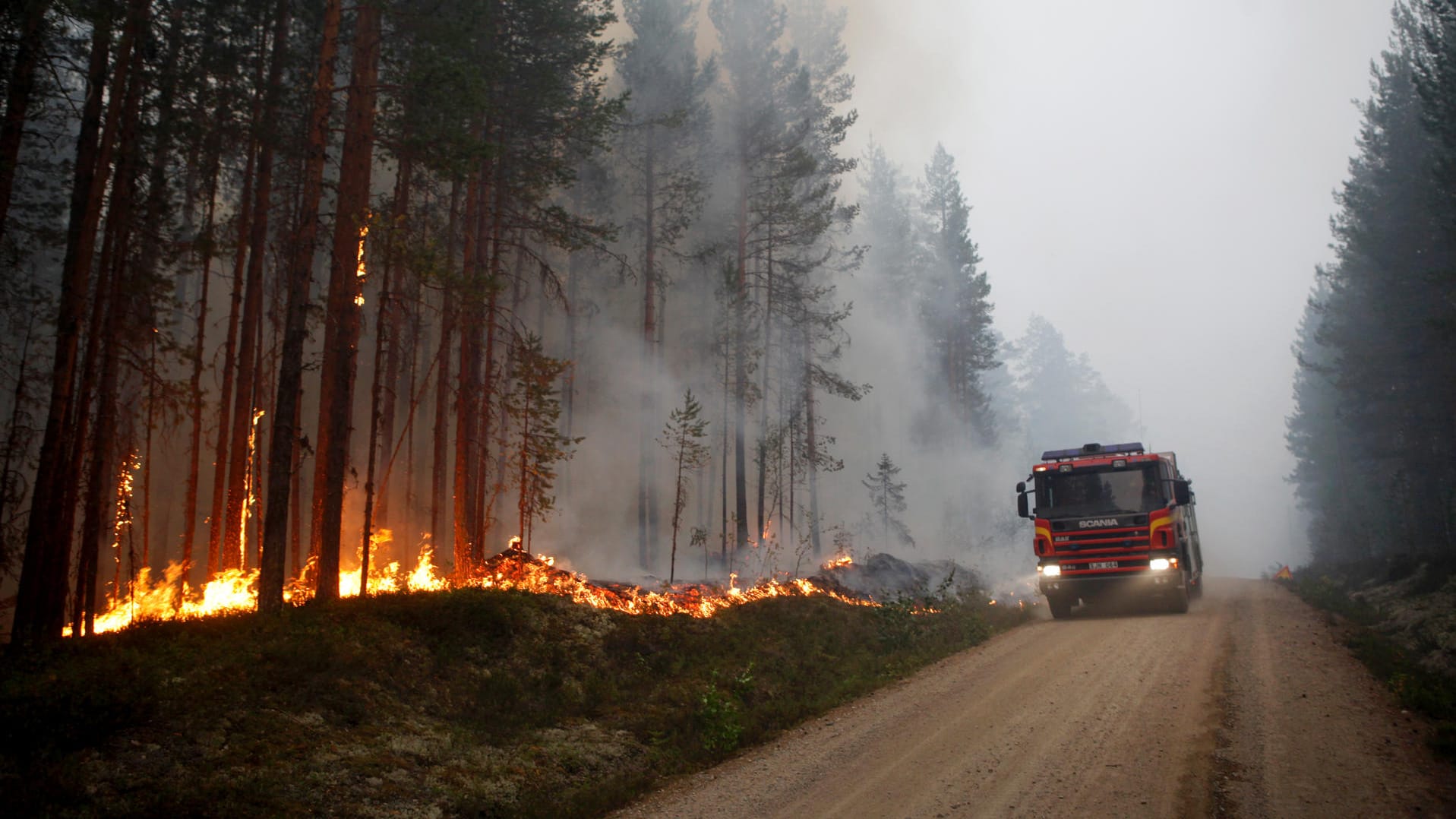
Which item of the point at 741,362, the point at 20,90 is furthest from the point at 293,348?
the point at 741,362

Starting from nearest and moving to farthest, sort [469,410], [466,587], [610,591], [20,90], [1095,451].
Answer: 1. [20,90]
2. [466,587]
3. [610,591]
4. [469,410]
5. [1095,451]

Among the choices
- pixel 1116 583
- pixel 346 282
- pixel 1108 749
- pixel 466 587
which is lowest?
pixel 1108 749

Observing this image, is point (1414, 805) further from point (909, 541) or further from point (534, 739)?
point (909, 541)

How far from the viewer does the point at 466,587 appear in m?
12.6

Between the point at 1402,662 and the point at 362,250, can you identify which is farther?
the point at 362,250

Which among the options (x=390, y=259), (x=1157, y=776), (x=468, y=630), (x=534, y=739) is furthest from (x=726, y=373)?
(x=1157, y=776)

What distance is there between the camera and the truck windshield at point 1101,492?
16.8 metres

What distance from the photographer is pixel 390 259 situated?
12.4 metres

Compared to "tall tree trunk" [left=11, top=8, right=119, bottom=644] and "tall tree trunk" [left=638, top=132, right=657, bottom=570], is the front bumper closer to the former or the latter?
"tall tree trunk" [left=638, top=132, right=657, bottom=570]

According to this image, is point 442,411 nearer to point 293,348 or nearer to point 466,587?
point 466,587

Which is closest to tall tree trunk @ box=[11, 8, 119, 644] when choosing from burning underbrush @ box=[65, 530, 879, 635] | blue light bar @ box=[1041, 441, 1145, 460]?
burning underbrush @ box=[65, 530, 879, 635]

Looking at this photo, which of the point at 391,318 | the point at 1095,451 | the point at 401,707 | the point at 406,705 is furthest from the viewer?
the point at 1095,451

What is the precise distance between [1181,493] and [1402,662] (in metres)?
7.34

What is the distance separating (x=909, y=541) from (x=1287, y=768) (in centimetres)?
2933
